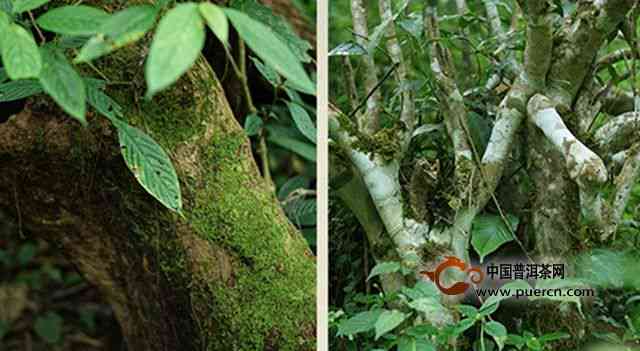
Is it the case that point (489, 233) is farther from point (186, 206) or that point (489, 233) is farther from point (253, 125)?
point (253, 125)

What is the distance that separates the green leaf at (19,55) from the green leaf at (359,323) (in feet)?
1.51

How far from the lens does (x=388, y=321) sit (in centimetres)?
91

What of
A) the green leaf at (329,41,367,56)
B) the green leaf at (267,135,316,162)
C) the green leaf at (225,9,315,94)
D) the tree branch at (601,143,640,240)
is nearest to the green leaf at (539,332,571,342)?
the tree branch at (601,143,640,240)

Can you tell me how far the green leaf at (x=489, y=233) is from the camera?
0.93 m

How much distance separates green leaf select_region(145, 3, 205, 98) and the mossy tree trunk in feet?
1.66

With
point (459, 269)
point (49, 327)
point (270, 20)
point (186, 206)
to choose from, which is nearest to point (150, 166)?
point (186, 206)

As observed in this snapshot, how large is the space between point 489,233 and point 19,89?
53 centimetres

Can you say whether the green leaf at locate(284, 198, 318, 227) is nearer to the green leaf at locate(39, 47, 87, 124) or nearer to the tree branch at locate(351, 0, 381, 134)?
the tree branch at locate(351, 0, 381, 134)

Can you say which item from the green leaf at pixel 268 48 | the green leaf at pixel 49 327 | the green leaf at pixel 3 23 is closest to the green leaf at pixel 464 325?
the green leaf at pixel 268 48

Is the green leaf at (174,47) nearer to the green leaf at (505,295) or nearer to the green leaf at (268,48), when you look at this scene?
the green leaf at (268,48)

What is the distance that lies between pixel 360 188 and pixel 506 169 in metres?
0.17

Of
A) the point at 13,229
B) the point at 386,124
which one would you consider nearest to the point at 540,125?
the point at 386,124

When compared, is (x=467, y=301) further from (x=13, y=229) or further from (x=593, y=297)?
(x=13, y=229)

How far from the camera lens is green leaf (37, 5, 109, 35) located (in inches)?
25.8
